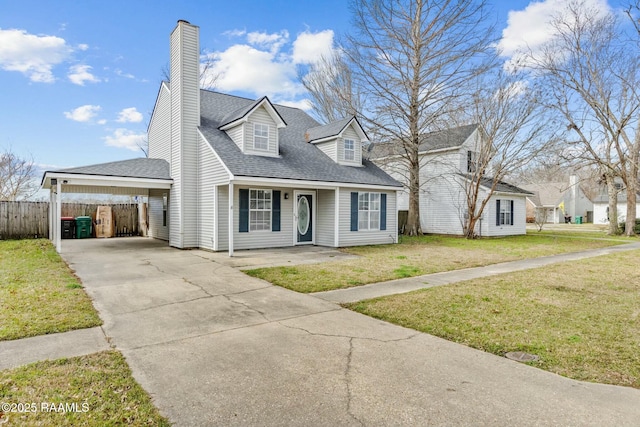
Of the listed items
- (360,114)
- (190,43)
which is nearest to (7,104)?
(190,43)

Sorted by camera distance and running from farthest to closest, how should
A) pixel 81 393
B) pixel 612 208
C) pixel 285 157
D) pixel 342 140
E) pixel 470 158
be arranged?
pixel 612 208, pixel 470 158, pixel 342 140, pixel 285 157, pixel 81 393

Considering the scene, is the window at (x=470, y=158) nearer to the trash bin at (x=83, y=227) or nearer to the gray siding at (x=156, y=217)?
the gray siding at (x=156, y=217)

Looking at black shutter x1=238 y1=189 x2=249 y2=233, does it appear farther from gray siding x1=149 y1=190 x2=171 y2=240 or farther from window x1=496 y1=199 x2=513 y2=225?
window x1=496 y1=199 x2=513 y2=225

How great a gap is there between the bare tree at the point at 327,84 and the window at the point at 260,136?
1268 centimetres

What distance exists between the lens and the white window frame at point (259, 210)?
42.4 ft

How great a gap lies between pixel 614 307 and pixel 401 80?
14.9 m

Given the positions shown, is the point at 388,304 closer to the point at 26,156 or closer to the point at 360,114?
the point at 360,114

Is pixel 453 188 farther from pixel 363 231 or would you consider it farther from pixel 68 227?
pixel 68 227

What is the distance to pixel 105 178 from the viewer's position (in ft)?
40.3

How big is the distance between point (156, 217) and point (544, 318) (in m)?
16.2

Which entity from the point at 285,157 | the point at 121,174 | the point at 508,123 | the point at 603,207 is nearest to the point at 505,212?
the point at 508,123

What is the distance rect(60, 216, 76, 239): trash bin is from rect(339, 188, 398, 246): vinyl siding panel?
43.1 ft

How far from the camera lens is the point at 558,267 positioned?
33.1 ft

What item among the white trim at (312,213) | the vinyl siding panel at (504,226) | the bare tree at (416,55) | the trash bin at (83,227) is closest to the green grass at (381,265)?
the white trim at (312,213)
